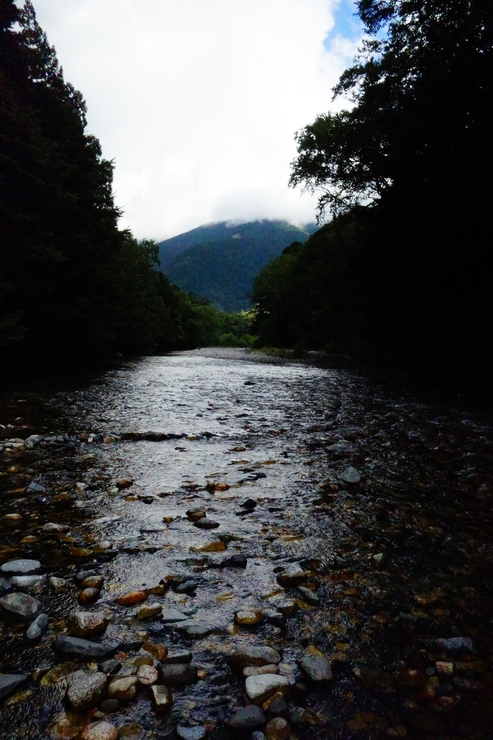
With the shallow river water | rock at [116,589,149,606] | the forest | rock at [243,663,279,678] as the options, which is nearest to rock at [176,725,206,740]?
the shallow river water

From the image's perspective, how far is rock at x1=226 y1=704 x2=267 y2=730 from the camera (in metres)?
1.71

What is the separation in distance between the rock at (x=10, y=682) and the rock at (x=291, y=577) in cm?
160

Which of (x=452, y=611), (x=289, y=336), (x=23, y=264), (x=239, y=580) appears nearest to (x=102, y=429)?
(x=239, y=580)

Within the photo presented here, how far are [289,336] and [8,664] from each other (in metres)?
61.2

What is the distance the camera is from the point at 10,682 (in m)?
1.83

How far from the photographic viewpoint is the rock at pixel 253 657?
2068 millimetres

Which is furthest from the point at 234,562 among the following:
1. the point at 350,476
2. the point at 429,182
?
the point at 429,182

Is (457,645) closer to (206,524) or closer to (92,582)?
(206,524)

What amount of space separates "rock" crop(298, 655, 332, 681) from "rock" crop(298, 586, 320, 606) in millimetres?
504

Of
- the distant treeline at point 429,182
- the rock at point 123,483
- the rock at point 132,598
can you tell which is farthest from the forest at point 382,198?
the rock at point 132,598

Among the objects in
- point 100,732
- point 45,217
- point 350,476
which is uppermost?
point 45,217

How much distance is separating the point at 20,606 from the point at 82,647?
59 cm

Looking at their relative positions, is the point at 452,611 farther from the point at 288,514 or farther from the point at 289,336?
the point at 289,336

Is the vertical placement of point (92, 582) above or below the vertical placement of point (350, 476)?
above
